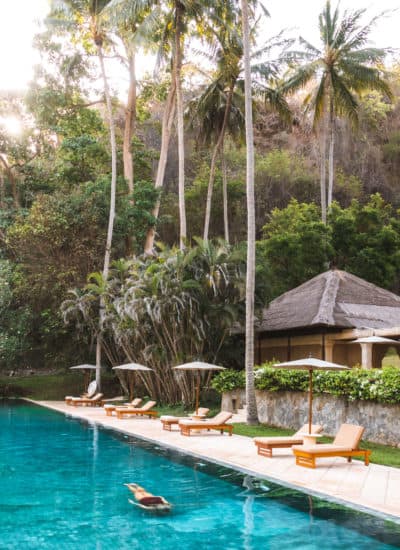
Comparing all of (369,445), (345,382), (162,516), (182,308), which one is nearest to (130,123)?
Answer: (182,308)

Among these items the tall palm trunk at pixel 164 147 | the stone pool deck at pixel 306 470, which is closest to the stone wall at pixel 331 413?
the stone pool deck at pixel 306 470

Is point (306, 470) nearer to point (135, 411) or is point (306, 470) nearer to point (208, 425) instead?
point (208, 425)

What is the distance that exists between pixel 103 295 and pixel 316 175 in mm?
20835

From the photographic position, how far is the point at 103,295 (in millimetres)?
27594

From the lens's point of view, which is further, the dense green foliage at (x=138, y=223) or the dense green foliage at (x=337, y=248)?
the dense green foliage at (x=337, y=248)

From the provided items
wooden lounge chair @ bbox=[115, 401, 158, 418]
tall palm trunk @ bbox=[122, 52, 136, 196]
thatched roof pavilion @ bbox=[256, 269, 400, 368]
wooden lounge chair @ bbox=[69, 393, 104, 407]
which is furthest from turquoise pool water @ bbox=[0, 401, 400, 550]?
tall palm trunk @ bbox=[122, 52, 136, 196]

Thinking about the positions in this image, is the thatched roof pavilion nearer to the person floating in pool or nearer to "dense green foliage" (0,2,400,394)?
"dense green foliage" (0,2,400,394)

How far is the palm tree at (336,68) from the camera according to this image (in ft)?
102

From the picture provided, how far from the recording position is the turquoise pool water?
24.6ft

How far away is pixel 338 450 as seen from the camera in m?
11.5

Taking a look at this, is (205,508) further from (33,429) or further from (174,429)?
(33,429)

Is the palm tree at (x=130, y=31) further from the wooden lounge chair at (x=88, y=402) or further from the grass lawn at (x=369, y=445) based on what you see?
the grass lawn at (x=369, y=445)

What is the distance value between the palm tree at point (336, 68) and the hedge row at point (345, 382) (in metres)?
14.4

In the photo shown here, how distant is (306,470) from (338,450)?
735mm
